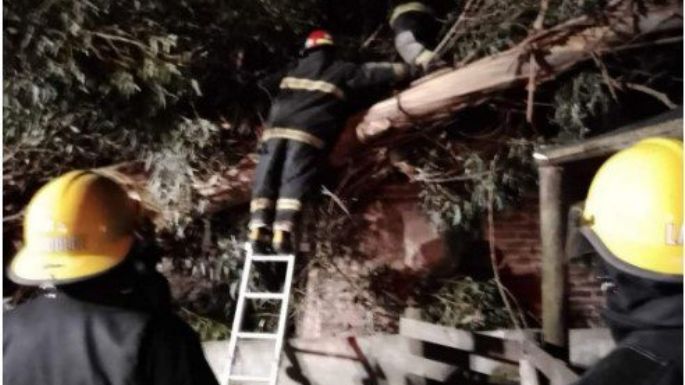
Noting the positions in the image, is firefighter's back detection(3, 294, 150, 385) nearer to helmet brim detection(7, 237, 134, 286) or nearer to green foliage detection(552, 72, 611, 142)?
helmet brim detection(7, 237, 134, 286)

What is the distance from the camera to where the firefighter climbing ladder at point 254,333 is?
2.10 m

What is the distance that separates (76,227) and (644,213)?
0.94 meters

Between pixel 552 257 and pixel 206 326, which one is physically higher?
pixel 552 257

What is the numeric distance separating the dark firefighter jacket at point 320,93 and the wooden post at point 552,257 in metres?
0.45

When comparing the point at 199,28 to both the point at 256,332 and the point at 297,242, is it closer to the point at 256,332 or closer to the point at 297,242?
the point at 297,242

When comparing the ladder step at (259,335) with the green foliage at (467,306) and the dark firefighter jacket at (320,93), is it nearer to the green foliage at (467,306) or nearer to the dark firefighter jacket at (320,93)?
the green foliage at (467,306)

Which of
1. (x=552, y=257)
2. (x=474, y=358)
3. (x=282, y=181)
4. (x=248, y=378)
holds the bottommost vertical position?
(x=248, y=378)

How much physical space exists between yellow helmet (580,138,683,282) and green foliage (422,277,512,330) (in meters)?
0.86

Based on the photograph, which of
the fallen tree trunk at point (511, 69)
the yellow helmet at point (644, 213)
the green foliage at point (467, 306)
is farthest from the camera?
the green foliage at point (467, 306)

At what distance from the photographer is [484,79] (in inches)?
74.6

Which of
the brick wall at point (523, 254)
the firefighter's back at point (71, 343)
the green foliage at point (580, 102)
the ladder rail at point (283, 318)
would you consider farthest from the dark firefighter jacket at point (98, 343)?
the green foliage at point (580, 102)

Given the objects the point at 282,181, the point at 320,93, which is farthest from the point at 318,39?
the point at 282,181

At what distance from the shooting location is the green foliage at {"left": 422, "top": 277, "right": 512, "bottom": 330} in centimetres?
195

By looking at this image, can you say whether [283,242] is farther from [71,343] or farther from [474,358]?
[71,343]
